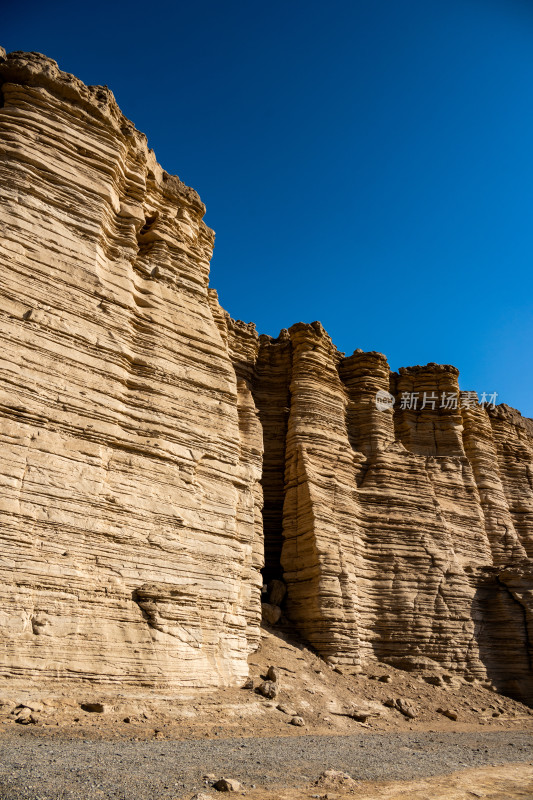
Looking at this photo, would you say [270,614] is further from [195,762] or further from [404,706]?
[195,762]

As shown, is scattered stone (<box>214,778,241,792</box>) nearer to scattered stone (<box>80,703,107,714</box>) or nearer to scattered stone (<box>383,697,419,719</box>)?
scattered stone (<box>80,703,107,714</box>)

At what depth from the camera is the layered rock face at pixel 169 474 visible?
35.7 ft

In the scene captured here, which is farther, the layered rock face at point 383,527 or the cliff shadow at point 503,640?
the cliff shadow at point 503,640

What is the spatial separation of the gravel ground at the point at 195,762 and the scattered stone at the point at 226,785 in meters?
0.20

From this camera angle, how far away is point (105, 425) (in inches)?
492

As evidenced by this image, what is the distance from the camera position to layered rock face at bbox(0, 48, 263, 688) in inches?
413

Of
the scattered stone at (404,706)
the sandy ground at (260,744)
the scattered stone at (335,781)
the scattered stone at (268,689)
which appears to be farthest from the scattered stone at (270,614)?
the scattered stone at (335,781)

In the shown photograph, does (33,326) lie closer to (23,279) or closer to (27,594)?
(23,279)

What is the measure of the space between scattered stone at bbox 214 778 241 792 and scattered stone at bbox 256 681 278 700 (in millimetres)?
7337

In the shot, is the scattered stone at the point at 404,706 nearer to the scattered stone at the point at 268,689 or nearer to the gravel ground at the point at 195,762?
the gravel ground at the point at 195,762

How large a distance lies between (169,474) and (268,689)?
5930mm

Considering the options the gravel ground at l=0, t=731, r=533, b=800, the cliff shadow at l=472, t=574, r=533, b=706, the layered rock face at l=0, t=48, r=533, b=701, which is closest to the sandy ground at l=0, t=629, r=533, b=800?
the gravel ground at l=0, t=731, r=533, b=800

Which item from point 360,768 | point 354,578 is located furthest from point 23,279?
point 354,578

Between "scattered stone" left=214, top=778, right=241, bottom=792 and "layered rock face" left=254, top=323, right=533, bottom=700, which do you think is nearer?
"scattered stone" left=214, top=778, right=241, bottom=792
